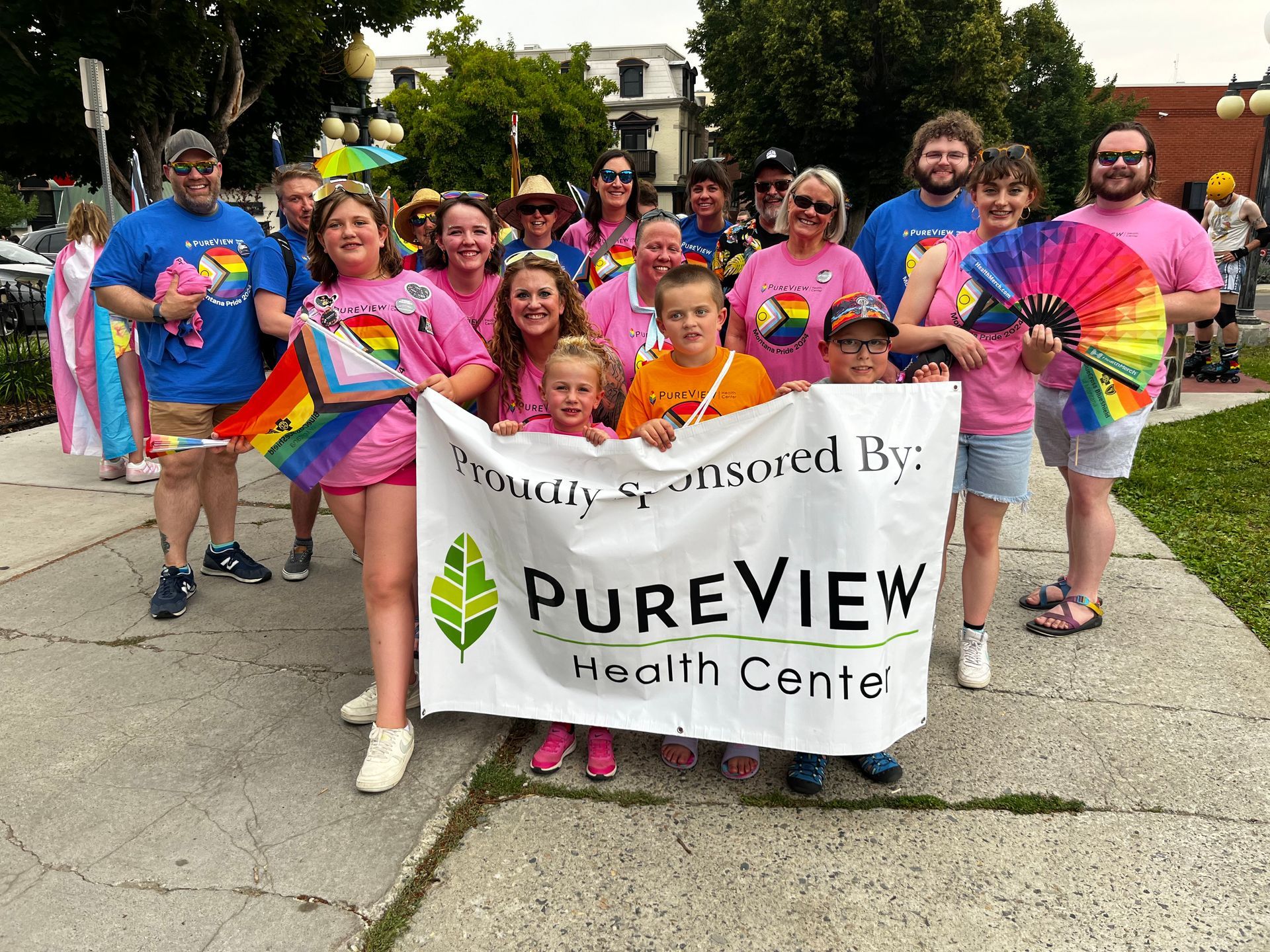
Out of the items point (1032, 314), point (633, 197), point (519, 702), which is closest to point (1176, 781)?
point (1032, 314)

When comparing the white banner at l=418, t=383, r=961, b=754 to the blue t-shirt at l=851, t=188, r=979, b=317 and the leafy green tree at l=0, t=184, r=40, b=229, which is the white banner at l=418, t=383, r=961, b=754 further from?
the leafy green tree at l=0, t=184, r=40, b=229

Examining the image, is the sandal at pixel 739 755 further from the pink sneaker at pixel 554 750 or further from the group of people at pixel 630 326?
the pink sneaker at pixel 554 750

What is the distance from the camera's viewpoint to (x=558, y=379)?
304cm

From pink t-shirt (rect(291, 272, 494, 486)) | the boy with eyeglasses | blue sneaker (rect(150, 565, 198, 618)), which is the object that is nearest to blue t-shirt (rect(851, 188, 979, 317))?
the boy with eyeglasses

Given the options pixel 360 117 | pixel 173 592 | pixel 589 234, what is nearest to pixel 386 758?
pixel 173 592

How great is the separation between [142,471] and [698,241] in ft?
14.7

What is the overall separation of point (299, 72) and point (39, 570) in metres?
14.0

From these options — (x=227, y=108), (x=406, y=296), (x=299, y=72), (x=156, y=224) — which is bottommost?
(x=406, y=296)

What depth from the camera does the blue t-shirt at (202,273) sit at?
163 inches

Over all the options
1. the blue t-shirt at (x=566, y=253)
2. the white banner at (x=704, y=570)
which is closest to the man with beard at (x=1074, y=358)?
the white banner at (x=704, y=570)

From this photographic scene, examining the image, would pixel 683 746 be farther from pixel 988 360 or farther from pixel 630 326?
pixel 988 360

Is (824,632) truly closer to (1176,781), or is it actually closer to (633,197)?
(1176,781)

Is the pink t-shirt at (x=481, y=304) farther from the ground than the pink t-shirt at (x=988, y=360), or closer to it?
farther from the ground

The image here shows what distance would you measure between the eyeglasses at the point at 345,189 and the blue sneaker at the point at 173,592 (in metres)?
2.10
